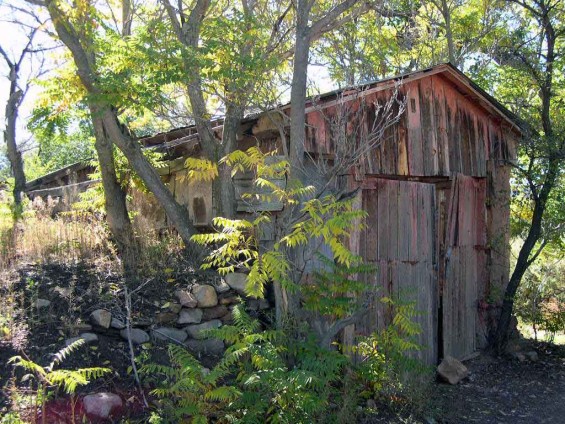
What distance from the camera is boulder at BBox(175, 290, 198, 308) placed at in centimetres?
682

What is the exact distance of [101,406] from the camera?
5207 mm

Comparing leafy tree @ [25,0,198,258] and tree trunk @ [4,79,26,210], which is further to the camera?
tree trunk @ [4,79,26,210]

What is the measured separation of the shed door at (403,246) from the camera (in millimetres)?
8148

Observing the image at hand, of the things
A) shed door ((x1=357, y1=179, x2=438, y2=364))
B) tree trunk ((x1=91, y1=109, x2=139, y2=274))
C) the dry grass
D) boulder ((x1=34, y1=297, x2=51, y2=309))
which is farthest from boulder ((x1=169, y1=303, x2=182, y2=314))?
shed door ((x1=357, y1=179, x2=438, y2=364))

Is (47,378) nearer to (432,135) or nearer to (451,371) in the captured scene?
(451,371)

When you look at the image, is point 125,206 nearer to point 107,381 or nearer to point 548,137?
point 107,381

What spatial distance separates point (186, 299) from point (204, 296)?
0.70ft

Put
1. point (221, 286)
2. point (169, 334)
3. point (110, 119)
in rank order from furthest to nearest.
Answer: point (110, 119), point (221, 286), point (169, 334)

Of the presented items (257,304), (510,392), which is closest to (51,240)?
(257,304)

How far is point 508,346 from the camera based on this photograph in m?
9.86

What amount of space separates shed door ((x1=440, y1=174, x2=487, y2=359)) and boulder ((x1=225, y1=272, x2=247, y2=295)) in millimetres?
3525

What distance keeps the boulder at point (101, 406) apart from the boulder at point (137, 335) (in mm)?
941

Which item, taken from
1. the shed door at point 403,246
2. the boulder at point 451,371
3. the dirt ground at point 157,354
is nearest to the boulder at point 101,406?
the dirt ground at point 157,354

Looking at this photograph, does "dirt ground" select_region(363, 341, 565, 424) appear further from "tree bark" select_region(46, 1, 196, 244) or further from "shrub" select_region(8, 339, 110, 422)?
"tree bark" select_region(46, 1, 196, 244)
